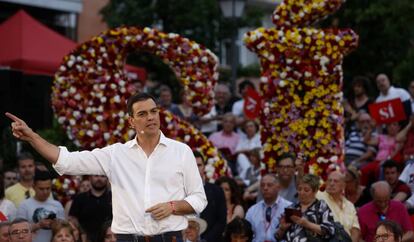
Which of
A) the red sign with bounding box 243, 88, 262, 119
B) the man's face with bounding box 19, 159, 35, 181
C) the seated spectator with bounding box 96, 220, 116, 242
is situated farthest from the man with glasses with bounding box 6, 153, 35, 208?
the red sign with bounding box 243, 88, 262, 119

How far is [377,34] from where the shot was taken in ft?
90.2

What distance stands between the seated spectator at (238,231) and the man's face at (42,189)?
6.97 feet

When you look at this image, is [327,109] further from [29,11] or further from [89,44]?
[29,11]

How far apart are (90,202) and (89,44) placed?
7.70 feet

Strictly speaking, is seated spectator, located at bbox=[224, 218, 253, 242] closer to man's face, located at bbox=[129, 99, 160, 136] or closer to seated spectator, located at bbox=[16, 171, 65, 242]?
seated spectator, located at bbox=[16, 171, 65, 242]

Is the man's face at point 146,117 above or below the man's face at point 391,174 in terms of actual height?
above

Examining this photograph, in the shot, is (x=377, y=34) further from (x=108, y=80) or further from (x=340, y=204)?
(x=340, y=204)

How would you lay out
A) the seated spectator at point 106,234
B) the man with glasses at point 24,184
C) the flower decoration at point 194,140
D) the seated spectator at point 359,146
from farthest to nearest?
the seated spectator at point 359,146, the flower decoration at point 194,140, the man with glasses at point 24,184, the seated spectator at point 106,234

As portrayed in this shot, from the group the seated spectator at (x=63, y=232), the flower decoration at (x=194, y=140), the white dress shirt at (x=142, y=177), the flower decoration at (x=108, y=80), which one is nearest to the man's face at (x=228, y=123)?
the flower decoration at (x=108, y=80)

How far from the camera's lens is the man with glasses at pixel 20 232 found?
11.5 meters

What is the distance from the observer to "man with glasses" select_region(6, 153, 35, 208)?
14.5 meters

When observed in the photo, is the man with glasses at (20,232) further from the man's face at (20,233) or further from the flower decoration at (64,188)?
the flower decoration at (64,188)

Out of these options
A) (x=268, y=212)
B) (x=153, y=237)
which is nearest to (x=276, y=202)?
(x=268, y=212)

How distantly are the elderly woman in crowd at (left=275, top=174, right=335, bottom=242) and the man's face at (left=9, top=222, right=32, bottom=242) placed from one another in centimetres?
271
